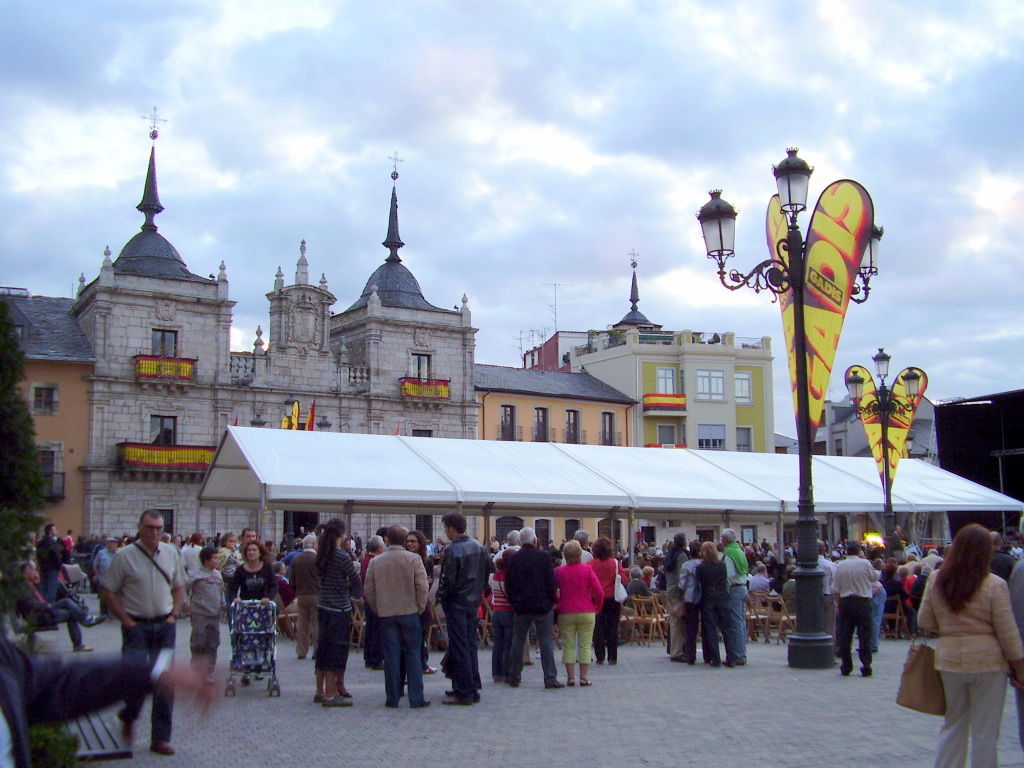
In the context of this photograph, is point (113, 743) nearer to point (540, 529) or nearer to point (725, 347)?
point (540, 529)

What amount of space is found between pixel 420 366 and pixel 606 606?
33.4 meters

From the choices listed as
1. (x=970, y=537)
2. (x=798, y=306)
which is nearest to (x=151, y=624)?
(x=970, y=537)

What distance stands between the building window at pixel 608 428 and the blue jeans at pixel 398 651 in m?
41.3

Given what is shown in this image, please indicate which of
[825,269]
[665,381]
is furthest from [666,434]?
[825,269]

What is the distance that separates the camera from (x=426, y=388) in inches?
1753

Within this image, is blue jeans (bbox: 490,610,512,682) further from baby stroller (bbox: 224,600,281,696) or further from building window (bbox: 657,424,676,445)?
building window (bbox: 657,424,676,445)

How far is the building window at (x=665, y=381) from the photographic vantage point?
5219 cm

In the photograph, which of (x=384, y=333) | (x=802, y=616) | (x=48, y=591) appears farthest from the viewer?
(x=384, y=333)

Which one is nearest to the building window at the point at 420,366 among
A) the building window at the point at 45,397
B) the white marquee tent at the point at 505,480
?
the building window at the point at 45,397

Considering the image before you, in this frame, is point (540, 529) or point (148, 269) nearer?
point (148, 269)

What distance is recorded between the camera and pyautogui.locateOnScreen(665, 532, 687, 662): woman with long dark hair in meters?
12.9

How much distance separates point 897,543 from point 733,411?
32450 millimetres

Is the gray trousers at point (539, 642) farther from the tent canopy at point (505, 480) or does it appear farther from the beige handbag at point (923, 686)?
the tent canopy at point (505, 480)

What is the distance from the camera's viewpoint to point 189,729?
26.7 ft
